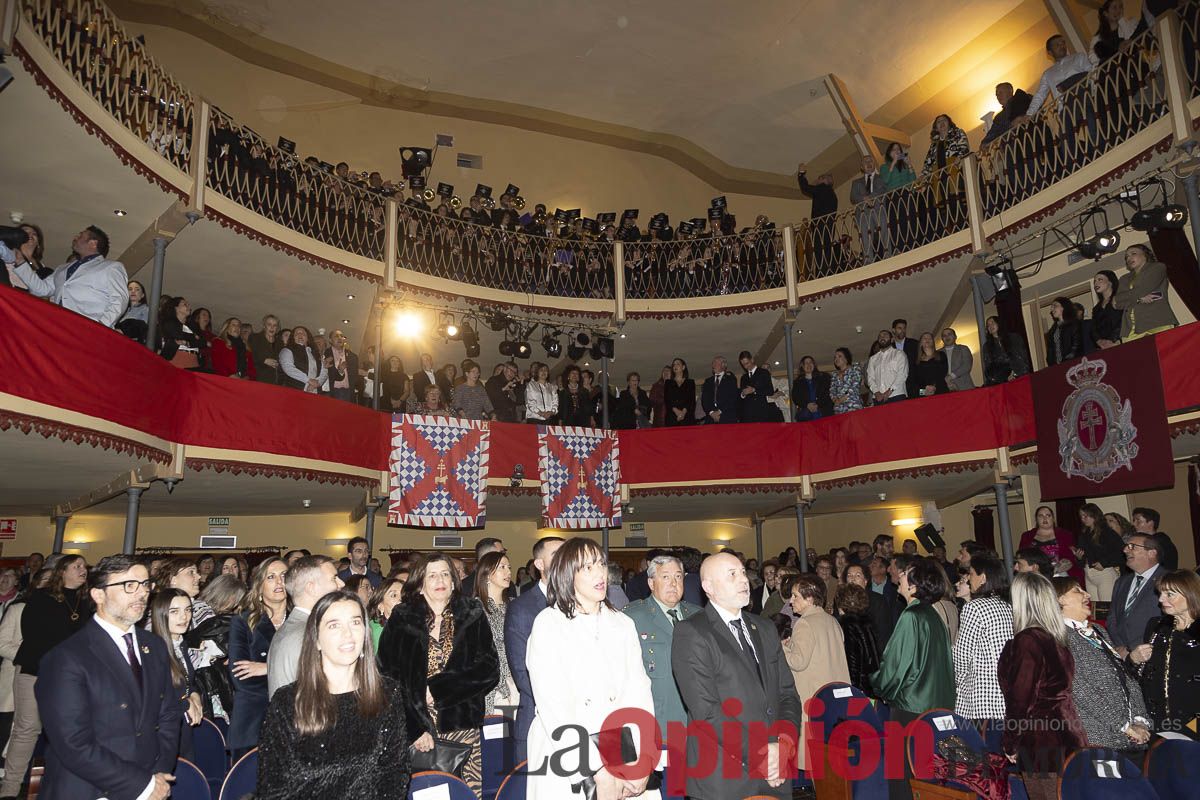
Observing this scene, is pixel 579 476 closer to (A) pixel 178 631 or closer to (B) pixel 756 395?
(B) pixel 756 395

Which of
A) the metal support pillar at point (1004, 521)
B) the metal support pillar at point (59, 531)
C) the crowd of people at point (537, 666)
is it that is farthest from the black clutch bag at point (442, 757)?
the metal support pillar at point (59, 531)

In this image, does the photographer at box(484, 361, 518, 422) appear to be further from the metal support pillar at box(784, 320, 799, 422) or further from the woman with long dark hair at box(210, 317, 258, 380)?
the metal support pillar at box(784, 320, 799, 422)

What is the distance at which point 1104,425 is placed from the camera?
25.0 ft

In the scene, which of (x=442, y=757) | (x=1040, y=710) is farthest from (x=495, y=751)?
(x=1040, y=710)

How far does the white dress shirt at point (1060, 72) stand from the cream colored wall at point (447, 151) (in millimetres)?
6618

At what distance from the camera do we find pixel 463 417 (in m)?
10.5

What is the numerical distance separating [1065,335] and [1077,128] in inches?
95.0

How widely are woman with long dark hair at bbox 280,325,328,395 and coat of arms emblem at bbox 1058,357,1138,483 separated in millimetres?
8469

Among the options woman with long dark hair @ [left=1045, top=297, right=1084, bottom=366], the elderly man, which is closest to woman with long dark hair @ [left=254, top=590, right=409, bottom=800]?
the elderly man

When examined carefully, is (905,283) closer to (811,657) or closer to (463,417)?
(463,417)

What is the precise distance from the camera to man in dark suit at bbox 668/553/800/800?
291 centimetres

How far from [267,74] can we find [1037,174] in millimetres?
11931

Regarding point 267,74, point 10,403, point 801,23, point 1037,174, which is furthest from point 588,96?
point 10,403

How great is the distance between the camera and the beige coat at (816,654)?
180 inches
